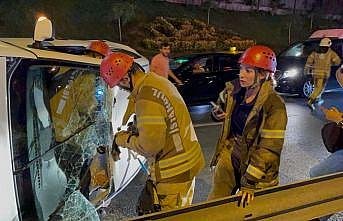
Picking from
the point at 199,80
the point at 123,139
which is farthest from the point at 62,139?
the point at 199,80

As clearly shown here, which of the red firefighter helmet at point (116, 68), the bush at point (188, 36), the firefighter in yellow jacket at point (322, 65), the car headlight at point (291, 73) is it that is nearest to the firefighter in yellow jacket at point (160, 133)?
the red firefighter helmet at point (116, 68)

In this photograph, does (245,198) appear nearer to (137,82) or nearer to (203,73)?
(137,82)

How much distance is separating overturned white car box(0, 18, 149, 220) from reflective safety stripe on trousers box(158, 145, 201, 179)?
25.4 inches

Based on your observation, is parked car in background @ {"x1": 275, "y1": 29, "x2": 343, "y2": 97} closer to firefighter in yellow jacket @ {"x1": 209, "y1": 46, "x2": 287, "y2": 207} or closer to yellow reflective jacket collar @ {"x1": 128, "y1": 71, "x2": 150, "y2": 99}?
firefighter in yellow jacket @ {"x1": 209, "y1": 46, "x2": 287, "y2": 207}

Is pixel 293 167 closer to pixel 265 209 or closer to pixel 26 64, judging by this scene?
pixel 265 209

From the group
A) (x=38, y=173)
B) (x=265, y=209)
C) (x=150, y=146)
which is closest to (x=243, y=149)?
(x=265, y=209)

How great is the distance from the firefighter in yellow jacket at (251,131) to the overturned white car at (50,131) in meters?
0.90

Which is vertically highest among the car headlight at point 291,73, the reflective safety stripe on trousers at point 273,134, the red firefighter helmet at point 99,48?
the red firefighter helmet at point 99,48

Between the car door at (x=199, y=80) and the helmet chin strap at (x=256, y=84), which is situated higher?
the helmet chin strap at (x=256, y=84)

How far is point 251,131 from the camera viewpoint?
9.93 feet

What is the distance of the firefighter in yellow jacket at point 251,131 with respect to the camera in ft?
9.48

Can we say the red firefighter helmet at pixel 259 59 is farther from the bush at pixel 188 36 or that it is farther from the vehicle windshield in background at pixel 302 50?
the bush at pixel 188 36

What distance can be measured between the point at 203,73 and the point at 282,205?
711 cm

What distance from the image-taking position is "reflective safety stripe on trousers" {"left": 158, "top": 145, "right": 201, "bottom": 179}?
2.76 metres
